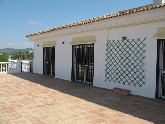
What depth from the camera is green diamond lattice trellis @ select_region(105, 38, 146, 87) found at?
656cm

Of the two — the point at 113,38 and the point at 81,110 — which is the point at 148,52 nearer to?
the point at 113,38

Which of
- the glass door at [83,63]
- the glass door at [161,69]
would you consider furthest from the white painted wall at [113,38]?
the glass door at [83,63]

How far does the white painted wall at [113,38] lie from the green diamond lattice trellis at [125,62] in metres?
0.19

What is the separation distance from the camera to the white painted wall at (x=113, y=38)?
6152mm

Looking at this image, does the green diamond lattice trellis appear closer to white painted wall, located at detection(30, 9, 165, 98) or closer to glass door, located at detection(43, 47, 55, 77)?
white painted wall, located at detection(30, 9, 165, 98)

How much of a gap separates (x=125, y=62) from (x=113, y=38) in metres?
1.28

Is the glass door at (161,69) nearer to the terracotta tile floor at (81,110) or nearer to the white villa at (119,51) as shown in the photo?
the white villa at (119,51)

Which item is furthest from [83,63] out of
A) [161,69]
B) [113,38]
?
[161,69]

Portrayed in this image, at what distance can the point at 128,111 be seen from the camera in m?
4.80

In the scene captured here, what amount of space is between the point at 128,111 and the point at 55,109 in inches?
85.2

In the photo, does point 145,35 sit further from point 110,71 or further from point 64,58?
point 64,58

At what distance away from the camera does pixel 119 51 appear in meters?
7.29

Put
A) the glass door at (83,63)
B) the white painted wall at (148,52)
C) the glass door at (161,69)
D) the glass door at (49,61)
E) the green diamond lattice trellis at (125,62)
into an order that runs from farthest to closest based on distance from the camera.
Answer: the glass door at (49,61) < the glass door at (83,63) < the green diamond lattice trellis at (125,62) < the white painted wall at (148,52) < the glass door at (161,69)

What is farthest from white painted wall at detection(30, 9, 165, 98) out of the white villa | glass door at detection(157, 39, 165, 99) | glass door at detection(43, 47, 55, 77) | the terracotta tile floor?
the terracotta tile floor
